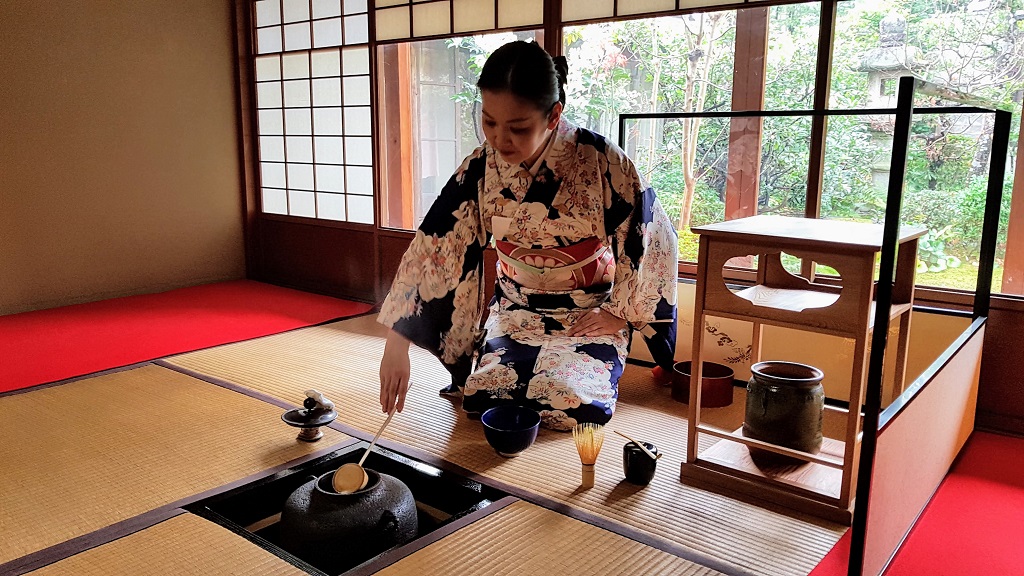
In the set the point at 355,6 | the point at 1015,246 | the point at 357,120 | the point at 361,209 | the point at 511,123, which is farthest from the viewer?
the point at 361,209

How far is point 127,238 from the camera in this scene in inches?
205

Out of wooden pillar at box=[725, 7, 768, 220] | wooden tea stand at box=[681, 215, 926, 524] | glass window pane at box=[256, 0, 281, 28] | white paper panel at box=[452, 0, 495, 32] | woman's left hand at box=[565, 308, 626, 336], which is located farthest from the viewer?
glass window pane at box=[256, 0, 281, 28]

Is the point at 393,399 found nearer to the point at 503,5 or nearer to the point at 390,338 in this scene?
the point at 390,338

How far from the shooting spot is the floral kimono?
2596 millimetres

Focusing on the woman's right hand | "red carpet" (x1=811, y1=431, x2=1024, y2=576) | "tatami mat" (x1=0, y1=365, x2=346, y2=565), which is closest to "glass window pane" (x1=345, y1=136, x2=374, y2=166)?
"tatami mat" (x1=0, y1=365, x2=346, y2=565)

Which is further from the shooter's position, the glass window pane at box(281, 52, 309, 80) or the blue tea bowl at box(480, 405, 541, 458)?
the glass window pane at box(281, 52, 309, 80)

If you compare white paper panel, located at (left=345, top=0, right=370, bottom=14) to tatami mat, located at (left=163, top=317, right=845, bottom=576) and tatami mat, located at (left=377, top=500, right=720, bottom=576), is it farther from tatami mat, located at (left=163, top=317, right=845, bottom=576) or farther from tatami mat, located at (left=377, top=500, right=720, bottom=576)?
tatami mat, located at (left=377, top=500, right=720, bottom=576)

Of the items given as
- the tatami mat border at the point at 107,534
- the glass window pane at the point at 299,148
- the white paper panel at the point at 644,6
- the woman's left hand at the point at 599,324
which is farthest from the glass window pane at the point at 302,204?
the tatami mat border at the point at 107,534

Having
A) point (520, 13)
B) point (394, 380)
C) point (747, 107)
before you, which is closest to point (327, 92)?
point (520, 13)

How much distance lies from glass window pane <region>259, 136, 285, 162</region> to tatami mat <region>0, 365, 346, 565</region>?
2.87m

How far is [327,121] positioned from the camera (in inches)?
213

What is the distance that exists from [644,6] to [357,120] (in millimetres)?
2268

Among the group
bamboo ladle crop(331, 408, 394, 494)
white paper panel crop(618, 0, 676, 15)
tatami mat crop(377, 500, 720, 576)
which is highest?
white paper panel crop(618, 0, 676, 15)

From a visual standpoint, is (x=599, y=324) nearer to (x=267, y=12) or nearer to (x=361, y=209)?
(x=361, y=209)
